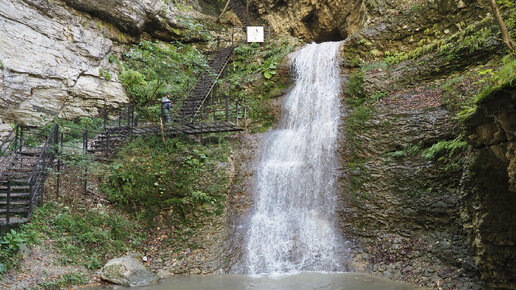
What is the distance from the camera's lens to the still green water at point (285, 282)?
22.7 ft

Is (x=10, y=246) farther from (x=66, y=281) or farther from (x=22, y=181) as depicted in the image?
(x=22, y=181)

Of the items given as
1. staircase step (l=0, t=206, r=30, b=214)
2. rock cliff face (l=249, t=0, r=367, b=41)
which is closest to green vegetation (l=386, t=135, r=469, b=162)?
staircase step (l=0, t=206, r=30, b=214)

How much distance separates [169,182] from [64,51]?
7939 millimetres

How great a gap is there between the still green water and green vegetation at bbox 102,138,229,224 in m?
2.62

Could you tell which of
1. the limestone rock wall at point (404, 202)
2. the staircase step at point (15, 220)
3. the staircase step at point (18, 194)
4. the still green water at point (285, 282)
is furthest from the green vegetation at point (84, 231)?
the limestone rock wall at point (404, 202)

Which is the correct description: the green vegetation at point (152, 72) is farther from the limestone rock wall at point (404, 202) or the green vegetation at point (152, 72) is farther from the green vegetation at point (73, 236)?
the limestone rock wall at point (404, 202)

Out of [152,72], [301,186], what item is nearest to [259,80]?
[152,72]

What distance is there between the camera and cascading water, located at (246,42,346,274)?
8891 millimetres

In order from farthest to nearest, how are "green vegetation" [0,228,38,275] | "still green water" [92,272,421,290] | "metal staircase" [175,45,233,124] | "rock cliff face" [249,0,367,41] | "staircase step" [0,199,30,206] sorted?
1. "rock cliff face" [249,0,367,41]
2. "metal staircase" [175,45,233,124]
3. "staircase step" [0,199,30,206]
4. "still green water" [92,272,421,290]
5. "green vegetation" [0,228,38,275]

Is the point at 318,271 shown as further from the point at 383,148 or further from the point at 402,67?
the point at 402,67

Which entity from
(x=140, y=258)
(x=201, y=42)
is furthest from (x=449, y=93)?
(x=201, y=42)

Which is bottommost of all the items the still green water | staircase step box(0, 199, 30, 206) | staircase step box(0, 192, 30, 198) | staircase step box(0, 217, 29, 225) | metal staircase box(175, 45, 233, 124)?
the still green water

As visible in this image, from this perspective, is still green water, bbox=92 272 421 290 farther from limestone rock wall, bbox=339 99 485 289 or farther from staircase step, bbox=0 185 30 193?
staircase step, bbox=0 185 30 193

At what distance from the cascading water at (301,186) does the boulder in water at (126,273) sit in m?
2.46
